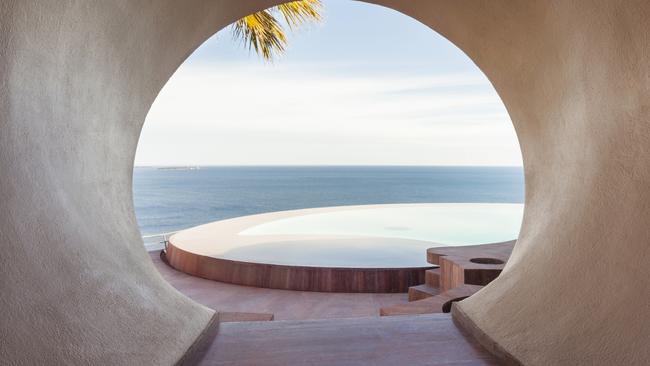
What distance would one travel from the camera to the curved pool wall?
6.73 m

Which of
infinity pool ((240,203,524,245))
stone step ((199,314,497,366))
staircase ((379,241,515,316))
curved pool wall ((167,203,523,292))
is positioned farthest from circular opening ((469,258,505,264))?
infinity pool ((240,203,524,245))

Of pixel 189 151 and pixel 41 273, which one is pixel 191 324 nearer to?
pixel 41 273

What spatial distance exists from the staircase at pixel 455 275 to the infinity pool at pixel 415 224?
3088mm

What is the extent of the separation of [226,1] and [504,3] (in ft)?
4.62

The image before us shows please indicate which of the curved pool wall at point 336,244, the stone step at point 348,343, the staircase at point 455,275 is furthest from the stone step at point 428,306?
the curved pool wall at point 336,244

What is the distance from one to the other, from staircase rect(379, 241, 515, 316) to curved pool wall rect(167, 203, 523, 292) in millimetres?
978

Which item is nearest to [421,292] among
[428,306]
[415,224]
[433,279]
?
[433,279]

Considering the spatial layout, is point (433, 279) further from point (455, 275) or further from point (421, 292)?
point (455, 275)

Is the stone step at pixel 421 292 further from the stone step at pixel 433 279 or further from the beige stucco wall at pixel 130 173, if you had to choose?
the beige stucco wall at pixel 130 173

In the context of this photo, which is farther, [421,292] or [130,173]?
[421,292]

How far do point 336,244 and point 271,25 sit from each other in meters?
4.11

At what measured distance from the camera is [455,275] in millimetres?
5098

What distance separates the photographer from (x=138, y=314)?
5.98 feet

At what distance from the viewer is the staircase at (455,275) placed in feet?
12.8
